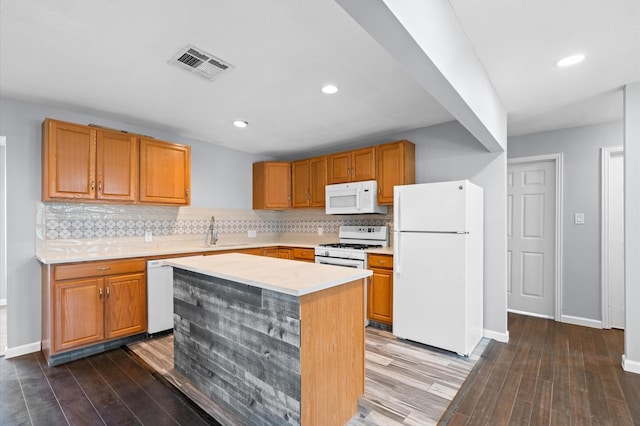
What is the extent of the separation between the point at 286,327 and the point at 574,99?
10.5ft

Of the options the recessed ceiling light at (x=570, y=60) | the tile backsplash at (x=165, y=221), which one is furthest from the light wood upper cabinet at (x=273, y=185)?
the recessed ceiling light at (x=570, y=60)

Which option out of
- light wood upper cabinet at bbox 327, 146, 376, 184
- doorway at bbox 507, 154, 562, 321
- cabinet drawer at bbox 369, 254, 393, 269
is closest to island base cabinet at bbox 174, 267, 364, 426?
cabinet drawer at bbox 369, 254, 393, 269

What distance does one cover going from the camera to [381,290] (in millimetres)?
3416

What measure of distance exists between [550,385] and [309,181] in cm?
347

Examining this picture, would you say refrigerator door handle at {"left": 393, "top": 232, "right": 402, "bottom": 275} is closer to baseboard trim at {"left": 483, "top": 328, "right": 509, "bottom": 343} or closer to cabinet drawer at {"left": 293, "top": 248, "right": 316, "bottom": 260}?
baseboard trim at {"left": 483, "top": 328, "right": 509, "bottom": 343}

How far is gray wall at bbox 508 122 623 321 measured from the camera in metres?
3.49

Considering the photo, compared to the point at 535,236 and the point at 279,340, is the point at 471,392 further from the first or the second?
the point at 535,236

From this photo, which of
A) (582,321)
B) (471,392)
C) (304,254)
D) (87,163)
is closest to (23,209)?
(87,163)

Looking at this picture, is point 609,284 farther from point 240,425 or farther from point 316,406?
point 240,425

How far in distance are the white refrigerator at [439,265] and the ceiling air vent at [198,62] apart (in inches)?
77.4

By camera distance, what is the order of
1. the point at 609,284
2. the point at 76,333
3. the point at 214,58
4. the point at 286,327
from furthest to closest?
the point at 609,284 → the point at 76,333 → the point at 214,58 → the point at 286,327

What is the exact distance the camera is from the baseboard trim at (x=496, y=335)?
10.2 ft

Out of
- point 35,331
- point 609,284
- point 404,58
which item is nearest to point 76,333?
point 35,331

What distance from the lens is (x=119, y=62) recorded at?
2133 mm
